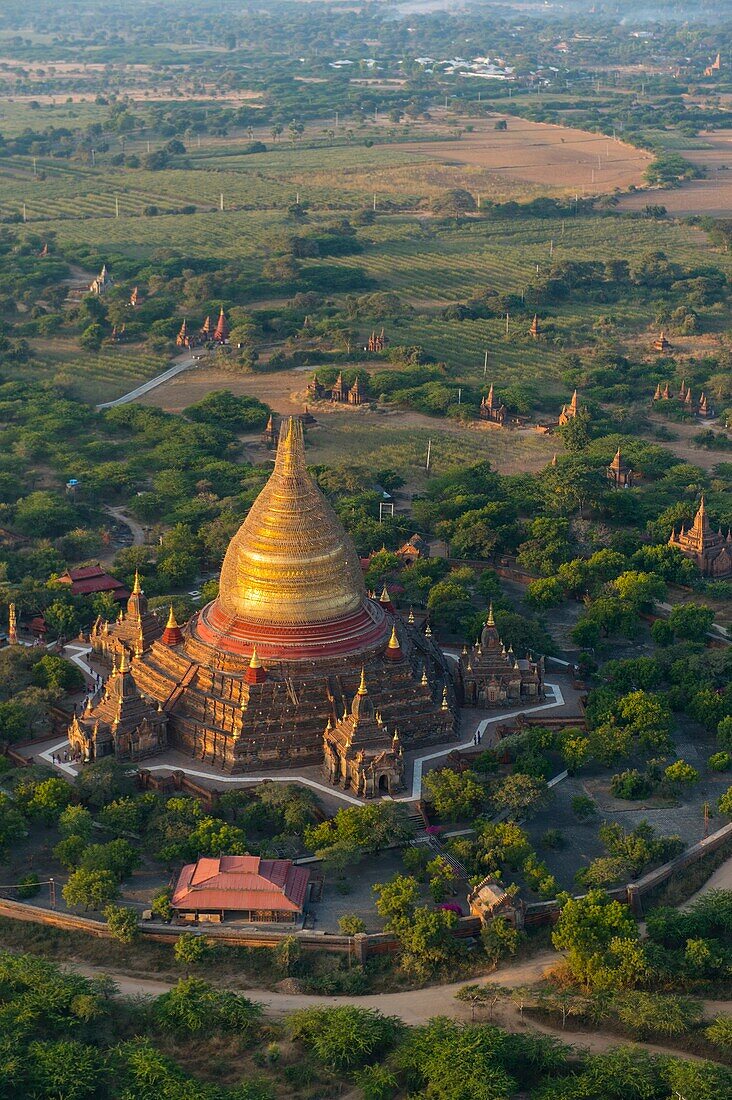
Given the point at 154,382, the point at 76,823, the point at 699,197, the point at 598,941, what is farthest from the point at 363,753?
the point at 699,197

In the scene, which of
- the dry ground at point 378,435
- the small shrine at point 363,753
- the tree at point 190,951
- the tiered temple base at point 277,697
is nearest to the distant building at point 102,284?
the dry ground at point 378,435

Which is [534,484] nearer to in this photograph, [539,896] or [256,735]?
[256,735]

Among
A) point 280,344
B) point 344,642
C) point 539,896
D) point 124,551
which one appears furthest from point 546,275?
point 539,896

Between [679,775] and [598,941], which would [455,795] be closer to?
[679,775]

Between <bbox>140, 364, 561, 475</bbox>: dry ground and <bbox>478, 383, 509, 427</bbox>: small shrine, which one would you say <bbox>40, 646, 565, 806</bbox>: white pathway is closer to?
<bbox>140, 364, 561, 475</bbox>: dry ground

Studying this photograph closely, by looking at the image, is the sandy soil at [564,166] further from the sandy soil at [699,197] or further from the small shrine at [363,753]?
the small shrine at [363,753]
